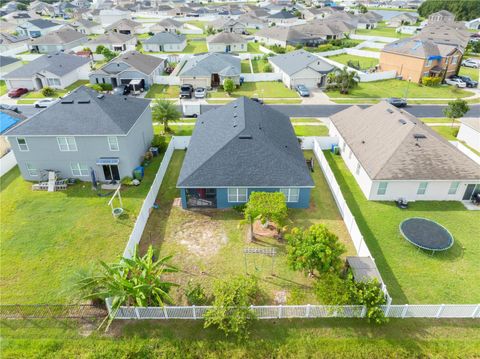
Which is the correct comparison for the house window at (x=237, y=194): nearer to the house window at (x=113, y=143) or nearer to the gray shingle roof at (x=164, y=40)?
the house window at (x=113, y=143)

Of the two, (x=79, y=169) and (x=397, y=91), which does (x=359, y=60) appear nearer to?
(x=397, y=91)

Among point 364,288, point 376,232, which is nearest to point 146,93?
point 376,232

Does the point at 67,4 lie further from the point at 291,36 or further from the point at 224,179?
the point at 224,179

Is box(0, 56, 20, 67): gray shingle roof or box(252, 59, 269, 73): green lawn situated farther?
box(252, 59, 269, 73): green lawn

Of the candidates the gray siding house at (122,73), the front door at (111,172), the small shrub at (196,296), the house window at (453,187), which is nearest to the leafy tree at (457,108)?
the house window at (453,187)

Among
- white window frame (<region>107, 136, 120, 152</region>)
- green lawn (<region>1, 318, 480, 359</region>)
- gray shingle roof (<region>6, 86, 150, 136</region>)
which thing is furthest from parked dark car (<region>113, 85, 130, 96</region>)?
green lawn (<region>1, 318, 480, 359</region>)

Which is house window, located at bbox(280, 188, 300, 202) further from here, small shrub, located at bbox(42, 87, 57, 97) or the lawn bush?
small shrub, located at bbox(42, 87, 57, 97)
